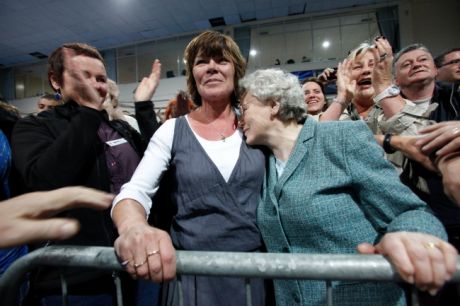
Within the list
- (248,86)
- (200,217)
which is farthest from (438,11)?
(200,217)

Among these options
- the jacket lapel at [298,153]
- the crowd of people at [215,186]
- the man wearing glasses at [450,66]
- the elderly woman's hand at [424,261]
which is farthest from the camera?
the man wearing glasses at [450,66]

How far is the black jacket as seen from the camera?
897mm

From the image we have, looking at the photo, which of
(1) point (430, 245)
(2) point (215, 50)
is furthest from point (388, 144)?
(2) point (215, 50)

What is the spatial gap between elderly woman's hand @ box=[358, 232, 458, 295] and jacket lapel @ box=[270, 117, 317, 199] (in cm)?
41

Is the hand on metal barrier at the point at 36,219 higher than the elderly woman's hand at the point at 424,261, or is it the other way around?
the hand on metal barrier at the point at 36,219

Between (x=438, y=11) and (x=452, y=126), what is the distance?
995 centimetres

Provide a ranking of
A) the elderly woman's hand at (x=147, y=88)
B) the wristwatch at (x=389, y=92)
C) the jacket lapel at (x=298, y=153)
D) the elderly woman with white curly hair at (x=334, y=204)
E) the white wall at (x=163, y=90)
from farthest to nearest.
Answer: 1. the white wall at (x=163, y=90)
2. the wristwatch at (x=389, y=92)
3. the elderly woman's hand at (x=147, y=88)
4. the jacket lapel at (x=298, y=153)
5. the elderly woman with white curly hair at (x=334, y=204)

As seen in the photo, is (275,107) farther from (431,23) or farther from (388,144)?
(431,23)

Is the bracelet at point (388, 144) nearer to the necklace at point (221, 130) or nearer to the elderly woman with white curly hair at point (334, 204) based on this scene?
the elderly woman with white curly hair at point (334, 204)

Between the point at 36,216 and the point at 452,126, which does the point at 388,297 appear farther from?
the point at 36,216

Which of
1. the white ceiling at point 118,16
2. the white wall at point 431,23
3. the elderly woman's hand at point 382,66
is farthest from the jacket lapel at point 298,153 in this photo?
the white wall at point 431,23

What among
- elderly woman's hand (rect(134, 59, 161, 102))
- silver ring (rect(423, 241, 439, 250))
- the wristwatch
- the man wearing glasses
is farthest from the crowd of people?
the man wearing glasses

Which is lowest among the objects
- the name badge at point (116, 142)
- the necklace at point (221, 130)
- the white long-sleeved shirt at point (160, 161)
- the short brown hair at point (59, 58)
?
the white long-sleeved shirt at point (160, 161)

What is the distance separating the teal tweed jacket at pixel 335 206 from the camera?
84 centimetres
